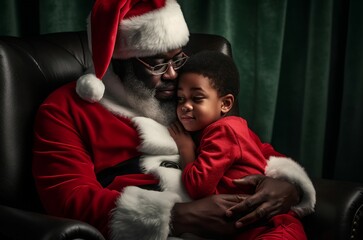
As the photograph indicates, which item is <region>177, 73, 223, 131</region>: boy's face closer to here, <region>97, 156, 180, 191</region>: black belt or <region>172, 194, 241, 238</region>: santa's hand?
<region>97, 156, 180, 191</region>: black belt

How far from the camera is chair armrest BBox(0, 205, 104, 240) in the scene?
49.4 inches

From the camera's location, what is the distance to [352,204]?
1.67m

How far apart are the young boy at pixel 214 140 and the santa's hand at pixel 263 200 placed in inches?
1.2

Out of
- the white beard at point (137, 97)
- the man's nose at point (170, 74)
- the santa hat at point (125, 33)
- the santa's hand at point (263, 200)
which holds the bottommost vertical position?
the santa's hand at point (263, 200)

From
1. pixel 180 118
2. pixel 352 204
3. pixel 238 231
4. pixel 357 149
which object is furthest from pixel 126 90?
pixel 357 149

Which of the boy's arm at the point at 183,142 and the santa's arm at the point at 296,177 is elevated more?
the boy's arm at the point at 183,142

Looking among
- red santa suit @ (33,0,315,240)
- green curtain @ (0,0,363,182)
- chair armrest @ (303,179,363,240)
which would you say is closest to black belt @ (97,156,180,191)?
red santa suit @ (33,0,315,240)

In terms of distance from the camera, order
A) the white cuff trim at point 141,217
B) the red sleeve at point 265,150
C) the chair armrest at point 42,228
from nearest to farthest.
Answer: the chair armrest at point 42,228 < the white cuff trim at point 141,217 < the red sleeve at point 265,150

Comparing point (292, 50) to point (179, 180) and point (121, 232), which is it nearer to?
point (179, 180)

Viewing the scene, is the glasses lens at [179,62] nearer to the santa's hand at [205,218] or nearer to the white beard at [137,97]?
the white beard at [137,97]

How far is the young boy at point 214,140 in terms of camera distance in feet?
5.15

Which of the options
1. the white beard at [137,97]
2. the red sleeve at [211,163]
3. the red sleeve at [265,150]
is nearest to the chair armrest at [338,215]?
the red sleeve at [265,150]

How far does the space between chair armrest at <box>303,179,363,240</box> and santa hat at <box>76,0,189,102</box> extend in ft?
2.39

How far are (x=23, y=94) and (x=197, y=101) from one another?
0.57m
